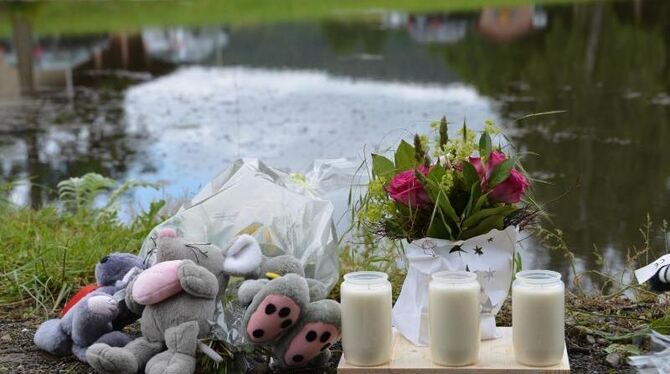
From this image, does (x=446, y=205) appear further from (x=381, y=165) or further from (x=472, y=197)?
(x=381, y=165)

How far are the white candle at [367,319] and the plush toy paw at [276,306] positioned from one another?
0.15m

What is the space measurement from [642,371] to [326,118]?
20.9ft

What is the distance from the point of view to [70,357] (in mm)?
3852

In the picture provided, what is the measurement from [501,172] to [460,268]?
0.31 metres

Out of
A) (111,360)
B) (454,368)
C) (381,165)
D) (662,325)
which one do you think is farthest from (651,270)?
(111,360)

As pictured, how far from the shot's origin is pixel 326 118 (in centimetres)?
966

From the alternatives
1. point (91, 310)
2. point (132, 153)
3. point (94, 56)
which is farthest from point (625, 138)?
point (94, 56)

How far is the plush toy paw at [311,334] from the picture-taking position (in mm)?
3299

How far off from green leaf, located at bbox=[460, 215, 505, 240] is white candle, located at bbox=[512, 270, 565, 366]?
0.22m

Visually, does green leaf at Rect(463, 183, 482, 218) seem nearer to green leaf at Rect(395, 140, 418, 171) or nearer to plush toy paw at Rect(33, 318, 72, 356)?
green leaf at Rect(395, 140, 418, 171)

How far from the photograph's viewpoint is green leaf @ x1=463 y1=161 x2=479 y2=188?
10.8 feet

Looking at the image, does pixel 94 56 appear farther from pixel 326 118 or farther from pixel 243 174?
pixel 243 174

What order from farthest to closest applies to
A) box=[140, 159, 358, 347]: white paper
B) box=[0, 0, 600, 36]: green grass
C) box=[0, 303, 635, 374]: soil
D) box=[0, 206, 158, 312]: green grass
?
box=[0, 0, 600, 36]: green grass, box=[0, 206, 158, 312]: green grass, box=[140, 159, 358, 347]: white paper, box=[0, 303, 635, 374]: soil

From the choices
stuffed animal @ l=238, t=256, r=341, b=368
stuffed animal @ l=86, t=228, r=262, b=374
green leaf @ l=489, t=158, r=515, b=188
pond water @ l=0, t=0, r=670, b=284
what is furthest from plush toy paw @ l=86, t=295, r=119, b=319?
pond water @ l=0, t=0, r=670, b=284
